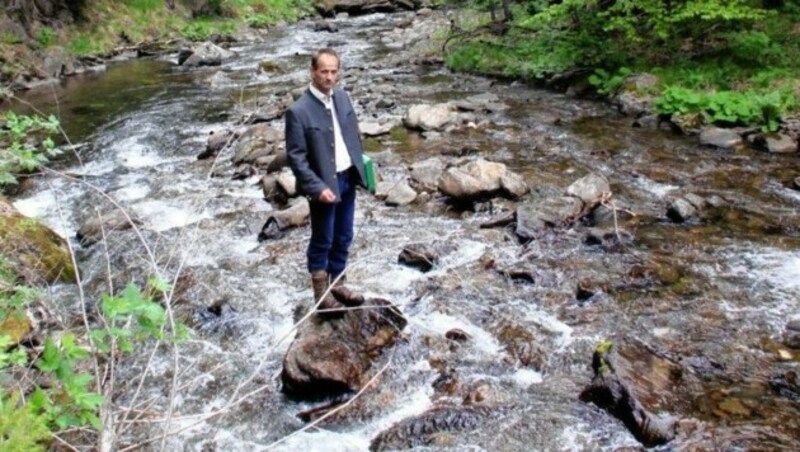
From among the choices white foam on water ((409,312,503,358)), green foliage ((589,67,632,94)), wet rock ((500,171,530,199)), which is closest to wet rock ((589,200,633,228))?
wet rock ((500,171,530,199))

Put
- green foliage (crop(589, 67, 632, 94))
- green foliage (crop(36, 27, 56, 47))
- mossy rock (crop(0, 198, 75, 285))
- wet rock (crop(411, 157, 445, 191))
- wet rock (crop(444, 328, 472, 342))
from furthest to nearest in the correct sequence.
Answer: green foliage (crop(36, 27, 56, 47)), green foliage (crop(589, 67, 632, 94)), wet rock (crop(411, 157, 445, 191)), mossy rock (crop(0, 198, 75, 285)), wet rock (crop(444, 328, 472, 342))

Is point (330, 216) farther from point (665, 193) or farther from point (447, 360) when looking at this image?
point (665, 193)

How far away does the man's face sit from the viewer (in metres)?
4.81

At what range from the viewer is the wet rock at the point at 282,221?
853 centimetres

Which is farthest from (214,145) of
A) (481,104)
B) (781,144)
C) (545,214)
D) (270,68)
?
(781,144)

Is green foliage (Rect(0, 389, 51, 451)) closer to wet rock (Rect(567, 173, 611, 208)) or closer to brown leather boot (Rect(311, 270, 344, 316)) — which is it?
brown leather boot (Rect(311, 270, 344, 316))

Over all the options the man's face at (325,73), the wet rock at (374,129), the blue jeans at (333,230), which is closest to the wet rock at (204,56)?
the wet rock at (374,129)

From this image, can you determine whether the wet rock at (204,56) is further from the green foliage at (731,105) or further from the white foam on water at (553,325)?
the white foam on water at (553,325)

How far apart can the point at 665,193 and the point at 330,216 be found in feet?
18.4

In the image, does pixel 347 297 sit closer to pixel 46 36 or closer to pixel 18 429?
pixel 18 429

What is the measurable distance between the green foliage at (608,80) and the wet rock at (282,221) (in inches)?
339

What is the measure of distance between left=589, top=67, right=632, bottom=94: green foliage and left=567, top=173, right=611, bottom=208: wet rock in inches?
243

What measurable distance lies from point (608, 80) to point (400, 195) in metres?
7.69

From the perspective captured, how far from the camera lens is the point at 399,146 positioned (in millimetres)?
12188
